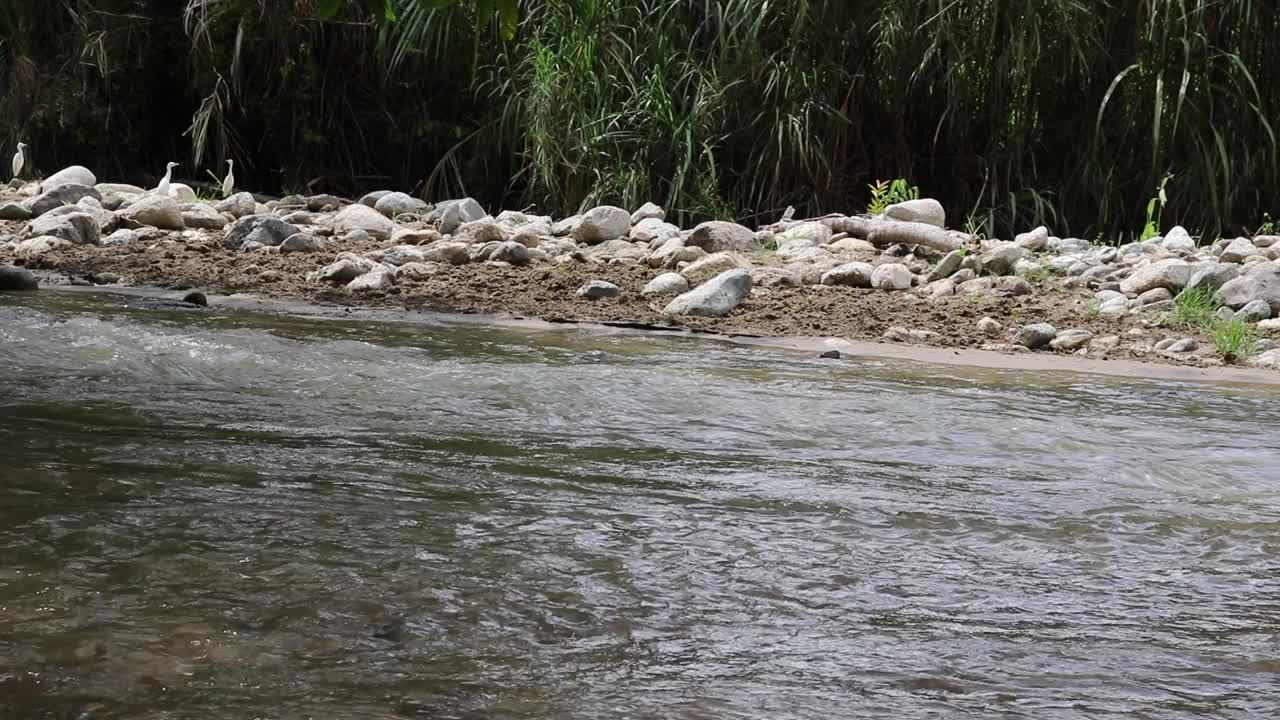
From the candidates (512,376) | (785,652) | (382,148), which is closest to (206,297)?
(512,376)

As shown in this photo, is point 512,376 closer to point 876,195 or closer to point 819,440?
point 819,440

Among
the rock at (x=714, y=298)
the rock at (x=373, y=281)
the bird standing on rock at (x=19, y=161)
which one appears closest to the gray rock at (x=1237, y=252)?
the rock at (x=714, y=298)

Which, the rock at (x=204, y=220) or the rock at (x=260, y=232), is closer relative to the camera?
the rock at (x=260, y=232)

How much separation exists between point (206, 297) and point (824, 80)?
3.94 metres

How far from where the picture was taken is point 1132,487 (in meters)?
2.68

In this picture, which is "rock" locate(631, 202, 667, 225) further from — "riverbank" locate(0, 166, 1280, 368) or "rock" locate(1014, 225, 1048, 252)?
"rock" locate(1014, 225, 1048, 252)

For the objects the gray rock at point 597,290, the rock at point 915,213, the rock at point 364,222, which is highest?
the rock at point 915,213

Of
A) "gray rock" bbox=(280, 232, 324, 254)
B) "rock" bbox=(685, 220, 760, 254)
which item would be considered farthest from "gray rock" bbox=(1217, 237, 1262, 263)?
"gray rock" bbox=(280, 232, 324, 254)

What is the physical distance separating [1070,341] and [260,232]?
380 cm

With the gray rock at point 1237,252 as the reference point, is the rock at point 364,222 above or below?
below

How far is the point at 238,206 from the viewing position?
8070 mm

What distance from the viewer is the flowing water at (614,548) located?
155cm

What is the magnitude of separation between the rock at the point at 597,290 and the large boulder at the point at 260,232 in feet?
5.97

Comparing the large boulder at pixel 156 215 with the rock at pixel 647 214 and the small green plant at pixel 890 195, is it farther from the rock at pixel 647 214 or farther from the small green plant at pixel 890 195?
the small green plant at pixel 890 195
